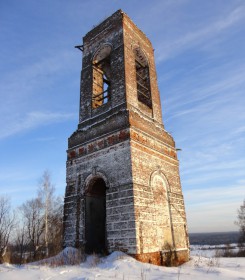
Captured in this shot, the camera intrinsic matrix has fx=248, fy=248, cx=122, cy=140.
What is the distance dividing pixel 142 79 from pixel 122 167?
5444mm

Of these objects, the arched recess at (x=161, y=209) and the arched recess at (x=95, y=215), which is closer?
the arched recess at (x=161, y=209)

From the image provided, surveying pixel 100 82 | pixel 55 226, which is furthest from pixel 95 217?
pixel 55 226

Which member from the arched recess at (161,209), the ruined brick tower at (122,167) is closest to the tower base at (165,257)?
the ruined brick tower at (122,167)

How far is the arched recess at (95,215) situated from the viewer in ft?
29.1

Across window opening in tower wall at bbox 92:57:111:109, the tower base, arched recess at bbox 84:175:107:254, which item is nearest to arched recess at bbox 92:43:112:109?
window opening in tower wall at bbox 92:57:111:109

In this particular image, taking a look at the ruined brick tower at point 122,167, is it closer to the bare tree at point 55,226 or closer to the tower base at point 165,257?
the tower base at point 165,257

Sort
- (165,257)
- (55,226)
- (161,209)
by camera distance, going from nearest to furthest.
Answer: (165,257) → (161,209) → (55,226)

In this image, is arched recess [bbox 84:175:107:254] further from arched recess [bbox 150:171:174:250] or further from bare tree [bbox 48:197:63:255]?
bare tree [bbox 48:197:63:255]

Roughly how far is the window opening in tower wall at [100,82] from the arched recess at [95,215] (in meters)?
3.49

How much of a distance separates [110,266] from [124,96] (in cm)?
589

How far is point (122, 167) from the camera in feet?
27.7

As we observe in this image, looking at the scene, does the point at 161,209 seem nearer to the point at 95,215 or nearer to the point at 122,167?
the point at 122,167

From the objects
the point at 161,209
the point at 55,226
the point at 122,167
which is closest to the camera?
the point at 122,167

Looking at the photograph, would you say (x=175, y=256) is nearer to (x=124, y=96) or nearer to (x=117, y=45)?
(x=124, y=96)
